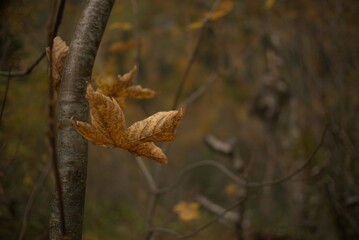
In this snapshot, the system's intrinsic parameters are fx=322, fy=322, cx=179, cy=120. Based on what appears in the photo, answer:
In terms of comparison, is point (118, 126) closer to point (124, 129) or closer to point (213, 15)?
point (124, 129)

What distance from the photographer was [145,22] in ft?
35.2

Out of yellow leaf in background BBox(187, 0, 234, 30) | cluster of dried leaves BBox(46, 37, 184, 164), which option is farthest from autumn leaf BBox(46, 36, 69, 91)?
yellow leaf in background BBox(187, 0, 234, 30)

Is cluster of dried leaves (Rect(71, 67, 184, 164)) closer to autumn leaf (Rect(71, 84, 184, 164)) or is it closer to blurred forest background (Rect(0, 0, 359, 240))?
autumn leaf (Rect(71, 84, 184, 164))

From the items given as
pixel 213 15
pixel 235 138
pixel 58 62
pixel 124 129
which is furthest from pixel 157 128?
pixel 235 138

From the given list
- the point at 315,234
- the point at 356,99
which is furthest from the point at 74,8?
the point at 315,234

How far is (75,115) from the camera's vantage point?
0.65 meters

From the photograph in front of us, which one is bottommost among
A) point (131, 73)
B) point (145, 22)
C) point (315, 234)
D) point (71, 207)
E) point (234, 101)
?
point (315, 234)

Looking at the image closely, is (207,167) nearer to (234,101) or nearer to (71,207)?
(234,101)

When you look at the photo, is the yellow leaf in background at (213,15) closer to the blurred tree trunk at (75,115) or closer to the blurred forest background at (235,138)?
the blurred forest background at (235,138)

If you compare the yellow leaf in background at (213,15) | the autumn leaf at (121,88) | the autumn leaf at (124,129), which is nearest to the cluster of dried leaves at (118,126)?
the autumn leaf at (124,129)

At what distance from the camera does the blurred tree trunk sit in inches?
24.0

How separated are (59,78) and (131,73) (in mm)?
225

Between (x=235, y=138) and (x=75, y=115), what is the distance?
3559 millimetres

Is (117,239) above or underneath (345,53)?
underneath
